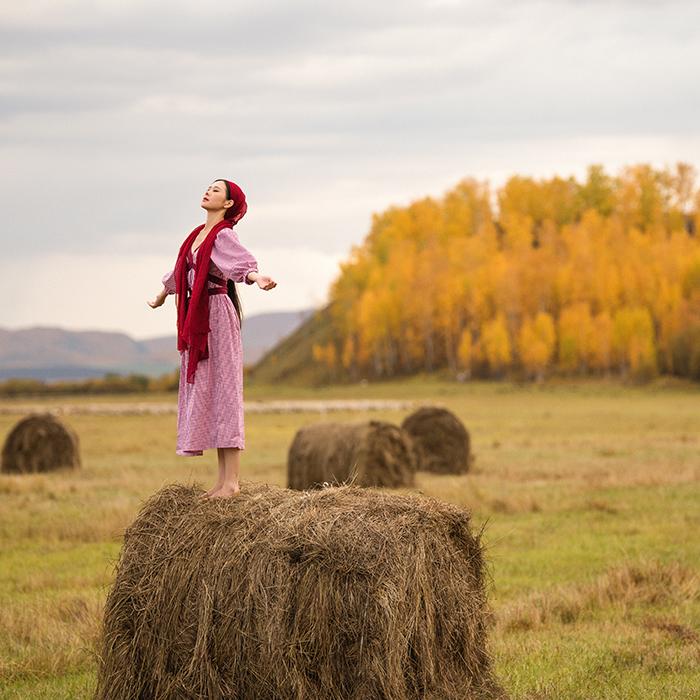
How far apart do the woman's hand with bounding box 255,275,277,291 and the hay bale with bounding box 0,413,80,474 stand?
62.5 ft

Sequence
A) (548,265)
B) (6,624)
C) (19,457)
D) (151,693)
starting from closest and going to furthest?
(151,693) → (6,624) → (19,457) → (548,265)

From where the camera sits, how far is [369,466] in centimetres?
2075

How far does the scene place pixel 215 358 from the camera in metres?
8.07

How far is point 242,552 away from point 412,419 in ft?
63.9

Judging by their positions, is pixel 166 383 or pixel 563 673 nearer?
pixel 563 673

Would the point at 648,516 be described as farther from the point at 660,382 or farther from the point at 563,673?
the point at 660,382

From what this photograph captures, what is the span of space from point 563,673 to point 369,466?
1222 cm

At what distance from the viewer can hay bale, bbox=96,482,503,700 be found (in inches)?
270

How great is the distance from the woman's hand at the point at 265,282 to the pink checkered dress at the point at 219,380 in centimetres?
35

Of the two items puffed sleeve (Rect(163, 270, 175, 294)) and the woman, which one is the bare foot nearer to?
the woman

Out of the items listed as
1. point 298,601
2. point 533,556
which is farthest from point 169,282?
point 533,556

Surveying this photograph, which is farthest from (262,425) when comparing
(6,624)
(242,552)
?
(242,552)

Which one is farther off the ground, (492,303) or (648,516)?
(492,303)

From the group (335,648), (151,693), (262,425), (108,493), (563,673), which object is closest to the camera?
(335,648)
